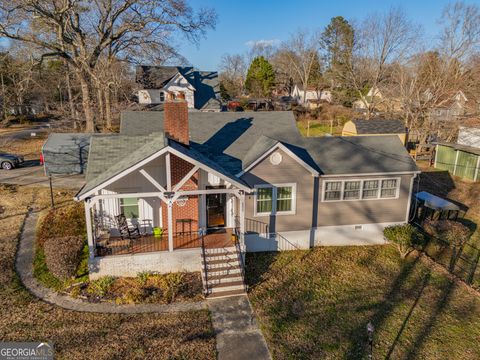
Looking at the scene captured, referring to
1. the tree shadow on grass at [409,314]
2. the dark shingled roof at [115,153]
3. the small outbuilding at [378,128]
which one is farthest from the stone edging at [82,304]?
the small outbuilding at [378,128]

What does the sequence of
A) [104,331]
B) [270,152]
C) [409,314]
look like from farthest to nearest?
[270,152] → [409,314] → [104,331]

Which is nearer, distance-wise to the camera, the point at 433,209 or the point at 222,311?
the point at 222,311

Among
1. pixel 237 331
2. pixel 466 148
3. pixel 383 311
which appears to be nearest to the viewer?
pixel 237 331

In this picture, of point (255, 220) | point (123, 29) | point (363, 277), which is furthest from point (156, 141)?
point (123, 29)

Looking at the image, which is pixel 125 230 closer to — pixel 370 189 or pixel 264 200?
pixel 264 200

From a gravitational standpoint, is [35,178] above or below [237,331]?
above

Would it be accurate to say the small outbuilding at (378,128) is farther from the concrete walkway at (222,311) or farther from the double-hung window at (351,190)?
the concrete walkway at (222,311)

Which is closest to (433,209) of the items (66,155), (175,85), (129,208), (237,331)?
(237,331)

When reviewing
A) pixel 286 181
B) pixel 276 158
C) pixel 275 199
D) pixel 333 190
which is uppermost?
pixel 276 158
